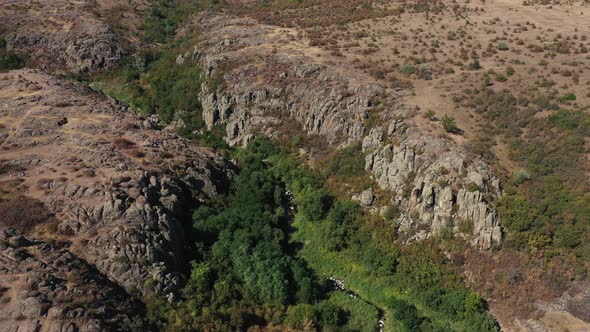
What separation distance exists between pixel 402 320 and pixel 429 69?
1335 inches

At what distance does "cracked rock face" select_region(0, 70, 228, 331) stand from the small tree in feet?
78.3

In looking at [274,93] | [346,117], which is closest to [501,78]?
[346,117]

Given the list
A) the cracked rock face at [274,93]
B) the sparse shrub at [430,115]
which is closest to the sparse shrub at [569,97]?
the sparse shrub at [430,115]

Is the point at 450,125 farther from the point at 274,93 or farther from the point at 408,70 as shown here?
the point at 274,93

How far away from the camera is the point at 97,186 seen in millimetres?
34625

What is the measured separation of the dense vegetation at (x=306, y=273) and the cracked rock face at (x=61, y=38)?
1558 inches

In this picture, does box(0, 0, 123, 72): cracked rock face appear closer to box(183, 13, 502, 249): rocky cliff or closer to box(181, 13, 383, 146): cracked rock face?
box(183, 13, 502, 249): rocky cliff

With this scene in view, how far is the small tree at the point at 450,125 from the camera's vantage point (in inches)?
1603

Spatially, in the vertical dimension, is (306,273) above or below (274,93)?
below

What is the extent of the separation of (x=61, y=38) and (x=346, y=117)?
50.7m

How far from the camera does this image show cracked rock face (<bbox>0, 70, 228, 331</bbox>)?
29.0 metres

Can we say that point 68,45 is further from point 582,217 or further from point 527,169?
point 582,217

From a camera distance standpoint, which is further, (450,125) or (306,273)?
(450,125)

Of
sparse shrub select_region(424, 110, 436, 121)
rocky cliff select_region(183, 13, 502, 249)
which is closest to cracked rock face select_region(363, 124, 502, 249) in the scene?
rocky cliff select_region(183, 13, 502, 249)
